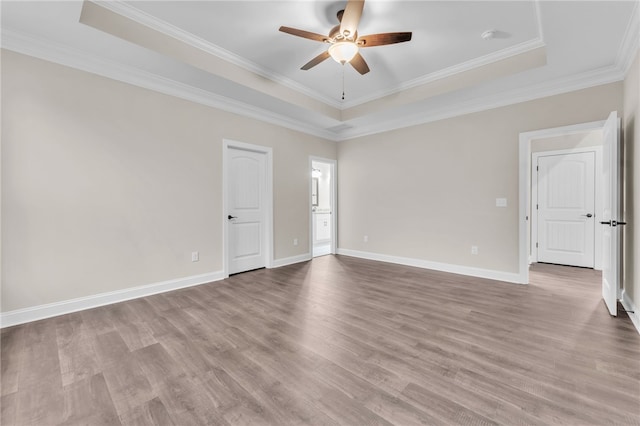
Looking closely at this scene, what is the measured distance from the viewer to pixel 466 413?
1462mm

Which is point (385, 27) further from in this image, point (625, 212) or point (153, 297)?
point (153, 297)

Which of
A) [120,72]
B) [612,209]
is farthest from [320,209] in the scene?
[612,209]

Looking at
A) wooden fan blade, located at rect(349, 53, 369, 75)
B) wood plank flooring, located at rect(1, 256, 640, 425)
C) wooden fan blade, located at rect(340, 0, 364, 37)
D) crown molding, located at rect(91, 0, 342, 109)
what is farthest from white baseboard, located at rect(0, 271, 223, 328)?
wooden fan blade, located at rect(340, 0, 364, 37)

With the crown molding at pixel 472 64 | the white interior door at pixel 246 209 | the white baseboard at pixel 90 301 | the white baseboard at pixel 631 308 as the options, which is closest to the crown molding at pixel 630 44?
the crown molding at pixel 472 64

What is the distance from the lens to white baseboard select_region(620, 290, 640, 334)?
96.0 inches

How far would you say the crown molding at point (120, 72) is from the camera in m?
2.63

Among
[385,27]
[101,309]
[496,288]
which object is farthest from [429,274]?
[101,309]

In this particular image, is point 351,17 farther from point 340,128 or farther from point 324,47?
point 340,128

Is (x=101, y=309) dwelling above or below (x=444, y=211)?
below

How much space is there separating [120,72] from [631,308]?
598 cm

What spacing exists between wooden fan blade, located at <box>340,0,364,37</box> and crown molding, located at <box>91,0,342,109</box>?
1.63m

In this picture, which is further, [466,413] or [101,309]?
[101,309]

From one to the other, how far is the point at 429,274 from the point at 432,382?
286 cm

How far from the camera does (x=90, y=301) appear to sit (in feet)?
9.86
